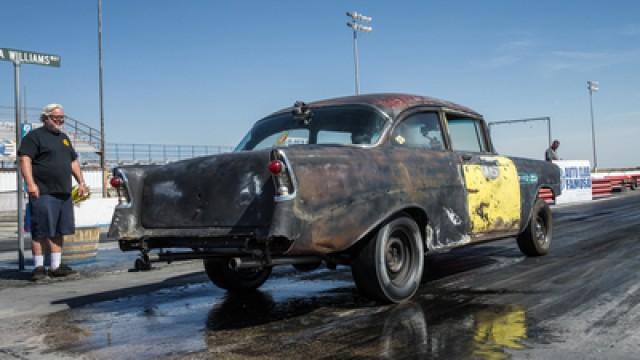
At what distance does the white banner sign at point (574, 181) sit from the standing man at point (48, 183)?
57.2 feet

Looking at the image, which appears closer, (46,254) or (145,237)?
(145,237)

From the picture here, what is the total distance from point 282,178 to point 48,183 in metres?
3.65

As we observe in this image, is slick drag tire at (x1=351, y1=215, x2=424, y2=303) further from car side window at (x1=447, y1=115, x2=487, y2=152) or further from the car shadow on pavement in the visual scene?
the car shadow on pavement

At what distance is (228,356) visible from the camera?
362 centimetres

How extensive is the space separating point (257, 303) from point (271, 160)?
1.67m

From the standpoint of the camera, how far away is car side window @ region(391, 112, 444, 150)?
17.8 ft

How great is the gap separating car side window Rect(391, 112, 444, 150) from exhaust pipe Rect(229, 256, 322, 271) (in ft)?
4.59

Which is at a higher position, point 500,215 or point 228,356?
point 500,215

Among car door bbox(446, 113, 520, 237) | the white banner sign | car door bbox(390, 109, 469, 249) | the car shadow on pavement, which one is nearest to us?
car door bbox(390, 109, 469, 249)

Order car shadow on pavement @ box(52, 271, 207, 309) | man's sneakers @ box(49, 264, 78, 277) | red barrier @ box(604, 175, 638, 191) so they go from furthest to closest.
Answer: red barrier @ box(604, 175, 638, 191) → man's sneakers @ box(49, 264, 78, 277) → car shadow on pavement @ box(52, 271, 207, 309)

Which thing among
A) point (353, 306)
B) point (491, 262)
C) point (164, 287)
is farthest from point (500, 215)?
point (164, 287)

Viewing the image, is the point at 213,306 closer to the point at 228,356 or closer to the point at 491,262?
the point at 228,356

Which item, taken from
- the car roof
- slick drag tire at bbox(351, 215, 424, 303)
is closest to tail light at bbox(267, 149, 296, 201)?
slick drag tire at bbox(351, 215, 424, 303)

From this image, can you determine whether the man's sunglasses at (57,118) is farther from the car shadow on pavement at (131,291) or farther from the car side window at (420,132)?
the car side window at (420,132)
